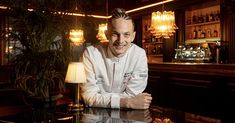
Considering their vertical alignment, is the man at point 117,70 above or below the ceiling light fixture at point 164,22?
below

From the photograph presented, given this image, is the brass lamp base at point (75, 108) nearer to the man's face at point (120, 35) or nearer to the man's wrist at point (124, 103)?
the man's wrist at point (124, 103)

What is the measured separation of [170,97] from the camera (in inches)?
178

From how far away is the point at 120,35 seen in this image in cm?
163

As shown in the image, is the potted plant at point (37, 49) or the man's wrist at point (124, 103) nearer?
the man's wrist at point (124, 103)

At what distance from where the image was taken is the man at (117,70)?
1.64 meters

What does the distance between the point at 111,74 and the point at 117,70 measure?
→ 0.04 m

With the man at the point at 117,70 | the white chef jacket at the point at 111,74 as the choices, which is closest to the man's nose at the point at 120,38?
the man at the point at 117,70

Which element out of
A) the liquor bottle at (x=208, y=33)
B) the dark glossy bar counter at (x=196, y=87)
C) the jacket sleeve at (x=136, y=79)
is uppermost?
the liquor bottle at (x=208, y=33)

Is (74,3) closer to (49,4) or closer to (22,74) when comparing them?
(49,4)

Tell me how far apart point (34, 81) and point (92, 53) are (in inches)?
57.8

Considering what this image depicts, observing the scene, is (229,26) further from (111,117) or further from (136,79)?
(111,117)

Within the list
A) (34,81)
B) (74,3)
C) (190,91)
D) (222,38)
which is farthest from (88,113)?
(222,38)

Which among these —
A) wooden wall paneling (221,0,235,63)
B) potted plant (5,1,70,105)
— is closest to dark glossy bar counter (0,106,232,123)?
potted plant (5,1,70,105)

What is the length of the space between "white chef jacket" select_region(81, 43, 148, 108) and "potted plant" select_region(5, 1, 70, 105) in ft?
4.13
